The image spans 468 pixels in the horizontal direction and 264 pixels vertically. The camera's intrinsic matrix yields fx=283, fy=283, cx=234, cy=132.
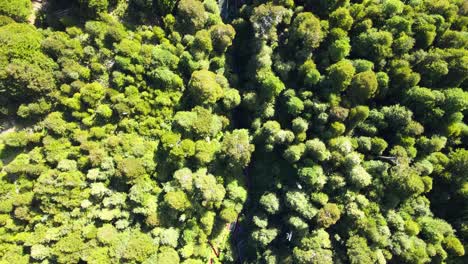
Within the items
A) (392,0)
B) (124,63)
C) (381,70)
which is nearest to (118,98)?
(124,63)

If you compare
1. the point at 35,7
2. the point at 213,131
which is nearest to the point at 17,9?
the point at 35,7

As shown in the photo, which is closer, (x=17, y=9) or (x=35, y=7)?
(x=17, y=9)

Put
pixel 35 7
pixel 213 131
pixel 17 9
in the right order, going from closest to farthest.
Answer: pixel 17 9 → pixel 35 7 → pixel 213 131

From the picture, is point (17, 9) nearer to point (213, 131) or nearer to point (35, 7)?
point (35, 7)

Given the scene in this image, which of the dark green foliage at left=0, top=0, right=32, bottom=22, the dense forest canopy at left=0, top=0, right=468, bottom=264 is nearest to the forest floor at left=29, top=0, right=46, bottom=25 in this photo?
the dense forest canopy at left=0, top=0, right=468, bottom=264

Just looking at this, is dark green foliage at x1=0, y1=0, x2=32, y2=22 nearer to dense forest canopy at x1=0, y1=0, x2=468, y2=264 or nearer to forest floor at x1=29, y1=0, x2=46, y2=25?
dense forest canopy at x1=0, y1=0, x2=468, y2=264

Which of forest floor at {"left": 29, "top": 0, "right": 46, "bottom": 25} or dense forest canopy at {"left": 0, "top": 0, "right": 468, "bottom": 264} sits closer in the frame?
dense forest canopy at {"left": 0, "top": 0, "right": 468, "bottom": 264}

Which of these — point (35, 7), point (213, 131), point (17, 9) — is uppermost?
point (17, 9)

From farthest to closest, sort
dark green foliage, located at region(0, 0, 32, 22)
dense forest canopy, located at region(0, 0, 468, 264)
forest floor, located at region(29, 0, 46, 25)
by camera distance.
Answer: forest floor, located at region(29, 0, 46, 25), dense forest canopy, located at region(0, 0, 468, 264), dark green foliage, located at region(0, 0, 32, 22)
